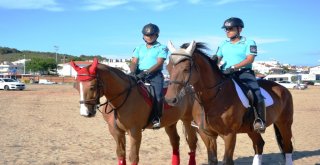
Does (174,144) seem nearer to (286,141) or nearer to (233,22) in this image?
(286,141)

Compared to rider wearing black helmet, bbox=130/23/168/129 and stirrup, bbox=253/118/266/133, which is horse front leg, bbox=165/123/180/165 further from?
stirrup, bbox=253/118/266/133

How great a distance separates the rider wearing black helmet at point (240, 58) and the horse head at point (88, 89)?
2249 mm

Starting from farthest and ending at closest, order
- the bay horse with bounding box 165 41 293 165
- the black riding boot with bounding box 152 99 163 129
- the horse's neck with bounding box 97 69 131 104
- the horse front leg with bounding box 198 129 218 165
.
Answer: the black riding boot with bounding box 152 99 163 129
the horse front leg with bounding box 198 129 218 165
the horse's neck with bounding box 97 69 131 104
the bay horse with bounding box 165 41 293 165

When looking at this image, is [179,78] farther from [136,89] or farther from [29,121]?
[29,121]

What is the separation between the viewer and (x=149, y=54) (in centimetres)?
815

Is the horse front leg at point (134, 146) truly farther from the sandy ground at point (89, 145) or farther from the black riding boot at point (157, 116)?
the sandy ground at point (89, 145)

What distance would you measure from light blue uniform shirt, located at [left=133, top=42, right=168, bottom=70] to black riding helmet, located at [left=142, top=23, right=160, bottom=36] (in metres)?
0.29

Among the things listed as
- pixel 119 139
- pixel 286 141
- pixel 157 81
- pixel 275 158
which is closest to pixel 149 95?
pixel 157 81

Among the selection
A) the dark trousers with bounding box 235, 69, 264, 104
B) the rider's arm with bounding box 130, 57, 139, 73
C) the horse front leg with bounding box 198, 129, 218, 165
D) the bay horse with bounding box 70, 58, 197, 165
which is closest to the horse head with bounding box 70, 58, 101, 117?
the bay horse with bounding box 70, 58, 197, 165

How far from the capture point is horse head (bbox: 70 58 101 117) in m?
6.39

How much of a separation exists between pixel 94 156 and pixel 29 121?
8562 mm

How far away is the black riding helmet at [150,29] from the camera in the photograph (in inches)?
316

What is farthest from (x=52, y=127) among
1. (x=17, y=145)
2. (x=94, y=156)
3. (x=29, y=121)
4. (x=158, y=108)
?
(x=158, y=108)

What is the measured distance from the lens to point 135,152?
715 cm
